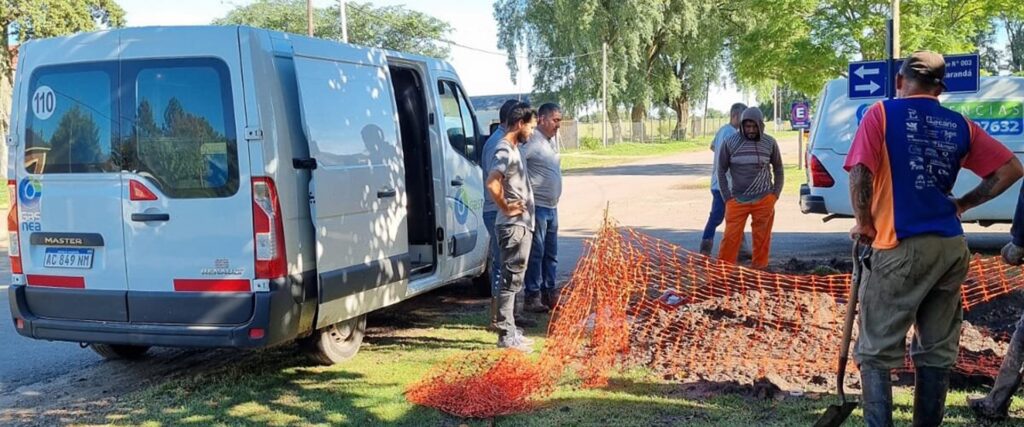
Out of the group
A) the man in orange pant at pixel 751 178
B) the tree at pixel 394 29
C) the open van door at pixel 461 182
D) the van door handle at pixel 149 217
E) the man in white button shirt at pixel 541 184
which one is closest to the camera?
the van door handle at pixel 149 217

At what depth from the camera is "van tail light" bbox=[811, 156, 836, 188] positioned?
9336mm

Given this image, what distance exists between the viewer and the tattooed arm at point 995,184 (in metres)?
Result: 3.63

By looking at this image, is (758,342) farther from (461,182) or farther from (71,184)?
(71,184)

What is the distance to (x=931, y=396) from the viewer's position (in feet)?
12.2

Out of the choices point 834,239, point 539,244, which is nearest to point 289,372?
point 539,244

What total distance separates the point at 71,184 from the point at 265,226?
133cm

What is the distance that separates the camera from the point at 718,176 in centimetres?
812

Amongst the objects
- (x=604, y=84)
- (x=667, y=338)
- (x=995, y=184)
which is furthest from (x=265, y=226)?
(x=604, y=84)

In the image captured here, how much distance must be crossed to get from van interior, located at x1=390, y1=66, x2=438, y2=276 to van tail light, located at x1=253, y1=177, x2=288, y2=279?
2067 mm

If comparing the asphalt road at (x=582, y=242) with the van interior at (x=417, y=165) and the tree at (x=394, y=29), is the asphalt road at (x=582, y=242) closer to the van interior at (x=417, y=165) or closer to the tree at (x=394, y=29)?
the van interior at (x=417, y=165)

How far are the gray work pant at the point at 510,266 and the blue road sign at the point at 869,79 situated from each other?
16.0 ft

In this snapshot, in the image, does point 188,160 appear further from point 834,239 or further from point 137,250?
point 834,239

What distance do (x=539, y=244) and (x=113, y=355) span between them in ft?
11.1

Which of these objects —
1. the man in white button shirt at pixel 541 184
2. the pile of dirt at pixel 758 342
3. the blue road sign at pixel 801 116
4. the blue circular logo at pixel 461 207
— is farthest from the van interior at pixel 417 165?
the blue road sign at pixel 801 116
